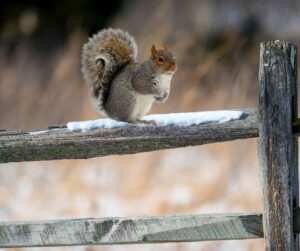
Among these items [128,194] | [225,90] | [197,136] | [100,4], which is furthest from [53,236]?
[100,4]

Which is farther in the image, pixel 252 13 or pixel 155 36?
pixel 252 13

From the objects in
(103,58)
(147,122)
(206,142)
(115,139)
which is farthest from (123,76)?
(206,142)

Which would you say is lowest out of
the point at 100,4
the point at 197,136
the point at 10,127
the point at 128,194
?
the point at 197,136

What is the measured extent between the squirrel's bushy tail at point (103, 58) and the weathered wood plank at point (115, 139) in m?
0.36

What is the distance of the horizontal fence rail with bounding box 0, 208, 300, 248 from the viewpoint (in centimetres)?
307

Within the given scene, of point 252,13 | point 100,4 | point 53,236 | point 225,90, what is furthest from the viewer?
point 100,4

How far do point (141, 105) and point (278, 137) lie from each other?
773mm

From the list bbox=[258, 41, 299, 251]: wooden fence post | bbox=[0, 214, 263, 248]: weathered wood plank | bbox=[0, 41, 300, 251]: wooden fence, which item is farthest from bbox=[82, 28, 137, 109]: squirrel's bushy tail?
bbox=[258, 41, 299, 251]: wooden fence post

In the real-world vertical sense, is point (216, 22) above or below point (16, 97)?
above

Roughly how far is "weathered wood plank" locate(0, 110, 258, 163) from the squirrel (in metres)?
0.29

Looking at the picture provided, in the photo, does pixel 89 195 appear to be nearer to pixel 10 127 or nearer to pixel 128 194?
pixel 128 194

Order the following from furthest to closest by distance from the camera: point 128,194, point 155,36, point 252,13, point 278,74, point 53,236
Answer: point 252,13 → point 155,36 → point 128,194 → point 53,236 → point 278,74

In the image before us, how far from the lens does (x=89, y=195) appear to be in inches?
226

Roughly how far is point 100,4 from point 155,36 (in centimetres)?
449
